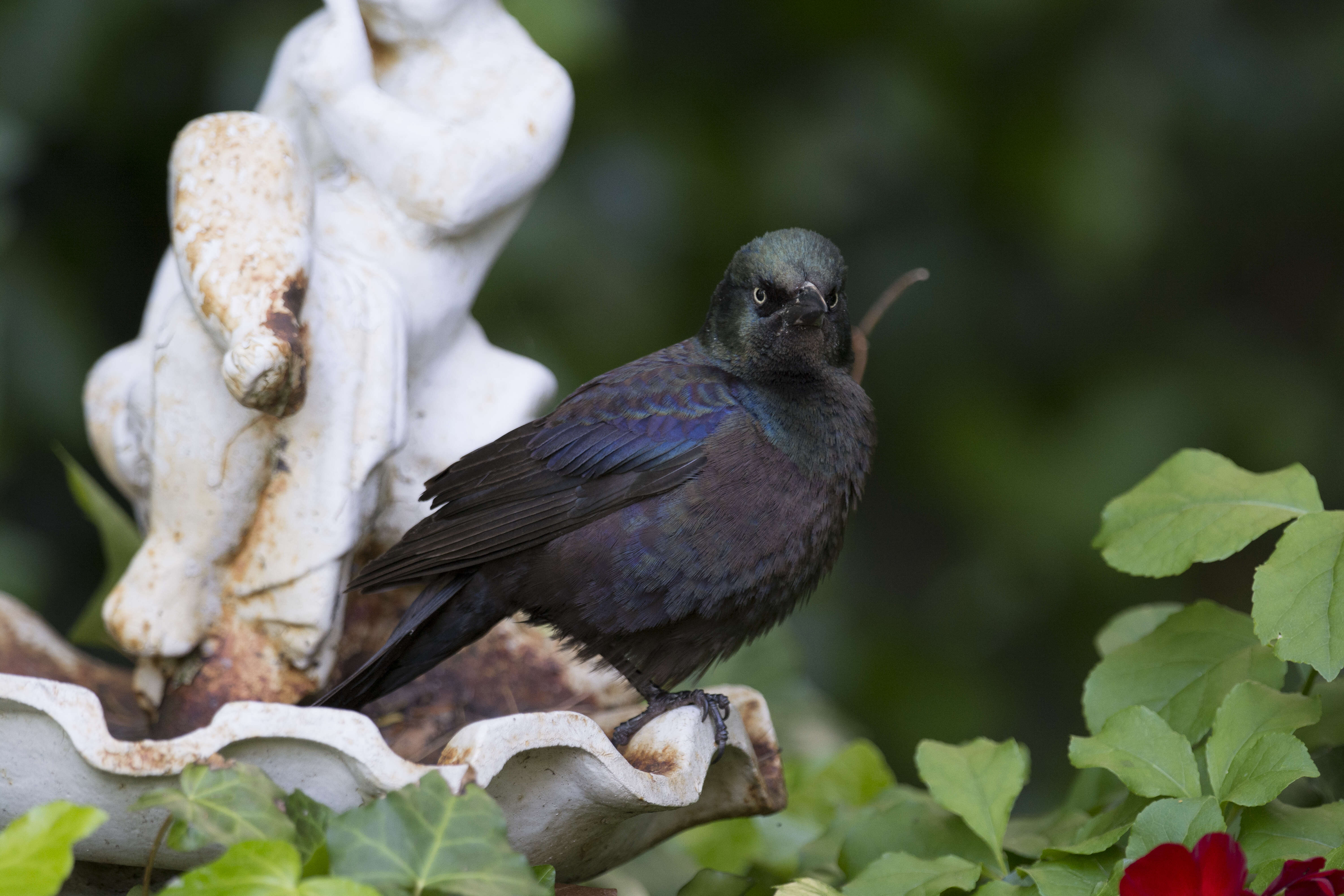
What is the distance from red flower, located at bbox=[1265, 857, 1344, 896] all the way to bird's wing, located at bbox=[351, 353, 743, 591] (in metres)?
0.69

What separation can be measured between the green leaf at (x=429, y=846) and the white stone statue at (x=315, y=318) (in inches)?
18.7

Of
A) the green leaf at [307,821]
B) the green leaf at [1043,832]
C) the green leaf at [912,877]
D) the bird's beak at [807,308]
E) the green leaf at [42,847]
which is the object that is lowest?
the green leaf at [1043,832]

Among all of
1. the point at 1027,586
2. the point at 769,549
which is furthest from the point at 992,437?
the point at 769,549

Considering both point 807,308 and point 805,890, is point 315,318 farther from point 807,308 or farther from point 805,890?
point 805,890

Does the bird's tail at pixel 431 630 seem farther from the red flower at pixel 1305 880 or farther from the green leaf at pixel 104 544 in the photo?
the red flower at pixel 1305 880

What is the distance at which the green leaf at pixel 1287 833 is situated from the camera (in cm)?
109

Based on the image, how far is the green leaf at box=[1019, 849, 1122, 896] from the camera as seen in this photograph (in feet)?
3.59

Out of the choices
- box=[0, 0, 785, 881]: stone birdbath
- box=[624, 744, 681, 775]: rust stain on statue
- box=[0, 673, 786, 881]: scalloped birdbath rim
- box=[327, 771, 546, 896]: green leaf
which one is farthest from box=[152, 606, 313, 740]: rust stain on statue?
box=[327, 771, 546, 896]: green leaf

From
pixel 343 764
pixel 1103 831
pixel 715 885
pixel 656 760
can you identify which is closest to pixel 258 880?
pixel 343 764

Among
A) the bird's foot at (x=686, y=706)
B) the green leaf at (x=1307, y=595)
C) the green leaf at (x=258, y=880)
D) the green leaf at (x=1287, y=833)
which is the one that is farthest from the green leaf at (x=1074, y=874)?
the green leaf at (x=258, y=880)

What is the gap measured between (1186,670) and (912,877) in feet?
1.16

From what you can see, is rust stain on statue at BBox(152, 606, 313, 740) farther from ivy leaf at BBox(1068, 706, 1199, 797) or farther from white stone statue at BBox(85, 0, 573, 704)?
ivy leaf at BBox(1068, 706, 1199, 797)

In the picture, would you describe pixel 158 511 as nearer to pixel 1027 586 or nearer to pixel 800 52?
pixel 800 52

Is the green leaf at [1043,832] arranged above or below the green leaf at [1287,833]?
below
